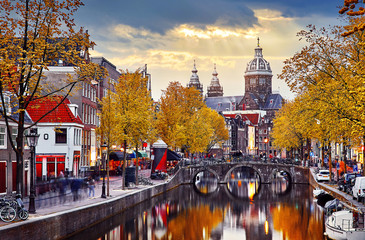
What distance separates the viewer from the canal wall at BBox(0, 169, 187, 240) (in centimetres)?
2408

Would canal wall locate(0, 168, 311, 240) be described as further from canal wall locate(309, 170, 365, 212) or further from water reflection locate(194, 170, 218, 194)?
water reflection locate(194, 170, 218, 194)

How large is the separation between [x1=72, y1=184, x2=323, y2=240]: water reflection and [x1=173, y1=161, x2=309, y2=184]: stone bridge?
19423mm

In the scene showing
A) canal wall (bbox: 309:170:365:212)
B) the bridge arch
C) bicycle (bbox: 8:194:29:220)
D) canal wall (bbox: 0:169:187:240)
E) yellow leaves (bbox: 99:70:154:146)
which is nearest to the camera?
canal wall (bbox: 0:169:187:240)

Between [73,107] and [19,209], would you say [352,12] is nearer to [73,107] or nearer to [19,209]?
[19,209]

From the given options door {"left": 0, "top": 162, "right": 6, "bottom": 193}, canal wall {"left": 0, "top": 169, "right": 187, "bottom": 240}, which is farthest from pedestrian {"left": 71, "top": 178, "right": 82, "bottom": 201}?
door {"left": 0, "top": 162, "right": 6, "bottom": 193}

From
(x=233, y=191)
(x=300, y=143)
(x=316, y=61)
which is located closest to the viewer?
(x=316, y=61)

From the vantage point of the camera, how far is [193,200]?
59.8 meters

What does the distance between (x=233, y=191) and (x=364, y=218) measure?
45647 mm

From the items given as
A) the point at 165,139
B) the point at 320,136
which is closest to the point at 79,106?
the point at 165,139

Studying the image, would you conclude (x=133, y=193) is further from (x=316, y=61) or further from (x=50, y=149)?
(x=316, y=61)

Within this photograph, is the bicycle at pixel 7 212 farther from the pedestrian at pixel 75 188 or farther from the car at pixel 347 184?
the car at pixel 347 184

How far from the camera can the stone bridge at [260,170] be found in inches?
3226

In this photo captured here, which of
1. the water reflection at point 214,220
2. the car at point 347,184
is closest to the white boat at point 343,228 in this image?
the water reflection at point 214,220

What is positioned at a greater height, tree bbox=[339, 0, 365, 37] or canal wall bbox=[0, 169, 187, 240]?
tree bbox=[339, 0, 365, 37]
